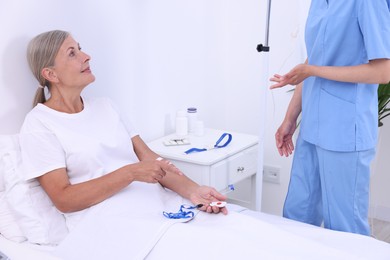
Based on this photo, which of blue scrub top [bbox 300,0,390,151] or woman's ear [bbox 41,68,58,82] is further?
woman's ear [bbox 41,68,58,82]

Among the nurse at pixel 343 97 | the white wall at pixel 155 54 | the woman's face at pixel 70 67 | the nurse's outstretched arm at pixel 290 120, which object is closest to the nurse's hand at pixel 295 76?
the nurse at pixel 343 97

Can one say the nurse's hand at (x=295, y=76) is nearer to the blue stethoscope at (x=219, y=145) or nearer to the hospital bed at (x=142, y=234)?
the hospital bed at (x=142, y=234)

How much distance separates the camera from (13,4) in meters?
1.60

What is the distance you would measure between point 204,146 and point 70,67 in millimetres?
790

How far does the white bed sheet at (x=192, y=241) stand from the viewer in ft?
4.15

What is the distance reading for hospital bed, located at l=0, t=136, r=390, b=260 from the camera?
128 cm

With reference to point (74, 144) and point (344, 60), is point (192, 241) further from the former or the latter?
point (344, 60)

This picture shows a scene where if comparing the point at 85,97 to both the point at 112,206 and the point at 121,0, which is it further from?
the point at 112,206

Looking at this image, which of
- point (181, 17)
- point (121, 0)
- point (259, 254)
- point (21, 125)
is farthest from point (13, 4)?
point (259, 254)

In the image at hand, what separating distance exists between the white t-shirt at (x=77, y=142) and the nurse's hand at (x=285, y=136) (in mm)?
557

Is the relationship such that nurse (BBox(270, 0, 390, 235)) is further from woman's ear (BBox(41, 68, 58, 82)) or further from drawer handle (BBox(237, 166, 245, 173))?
woman's ear (BBox(41, 68, 58, 82))

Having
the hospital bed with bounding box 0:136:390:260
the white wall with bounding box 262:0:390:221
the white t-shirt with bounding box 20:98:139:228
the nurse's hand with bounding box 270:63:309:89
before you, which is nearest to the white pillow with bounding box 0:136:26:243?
the hospital bed with bounding box 0:136:390:260

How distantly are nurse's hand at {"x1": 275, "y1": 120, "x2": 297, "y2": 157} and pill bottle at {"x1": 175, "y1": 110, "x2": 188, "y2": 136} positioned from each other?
592mm

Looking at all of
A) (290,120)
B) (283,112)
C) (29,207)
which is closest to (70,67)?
(29,207)
